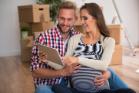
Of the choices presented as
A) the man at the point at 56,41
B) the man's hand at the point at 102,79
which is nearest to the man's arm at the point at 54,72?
the man at the point at 56,41

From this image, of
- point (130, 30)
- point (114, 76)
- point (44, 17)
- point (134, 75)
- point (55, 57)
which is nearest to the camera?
point (55, 57)

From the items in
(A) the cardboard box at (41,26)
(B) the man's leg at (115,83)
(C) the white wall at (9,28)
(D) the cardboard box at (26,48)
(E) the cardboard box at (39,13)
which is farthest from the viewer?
(C) the white wall at (9,28)

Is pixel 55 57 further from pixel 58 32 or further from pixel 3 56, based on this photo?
pixel 3 56

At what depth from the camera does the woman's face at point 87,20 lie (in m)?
1.75

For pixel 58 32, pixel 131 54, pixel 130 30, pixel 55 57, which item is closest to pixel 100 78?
pixel 55 57

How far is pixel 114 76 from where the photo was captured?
68.7 inches

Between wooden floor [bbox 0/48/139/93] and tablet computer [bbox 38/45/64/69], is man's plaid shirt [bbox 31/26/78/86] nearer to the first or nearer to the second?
tablet computer [bbox 38/45/64/69]

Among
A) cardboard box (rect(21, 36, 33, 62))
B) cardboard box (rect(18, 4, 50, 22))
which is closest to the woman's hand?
cardboard box (rect(18, 4, 50, 22))

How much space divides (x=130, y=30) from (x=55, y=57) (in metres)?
4.18

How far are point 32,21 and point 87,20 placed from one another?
257cm

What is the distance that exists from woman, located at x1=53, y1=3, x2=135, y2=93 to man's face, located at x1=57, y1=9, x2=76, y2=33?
9cm

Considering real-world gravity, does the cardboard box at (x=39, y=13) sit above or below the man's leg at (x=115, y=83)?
above

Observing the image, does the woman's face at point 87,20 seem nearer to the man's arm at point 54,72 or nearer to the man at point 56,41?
the man at point 56,41

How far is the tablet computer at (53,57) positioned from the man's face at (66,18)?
0.75ft
